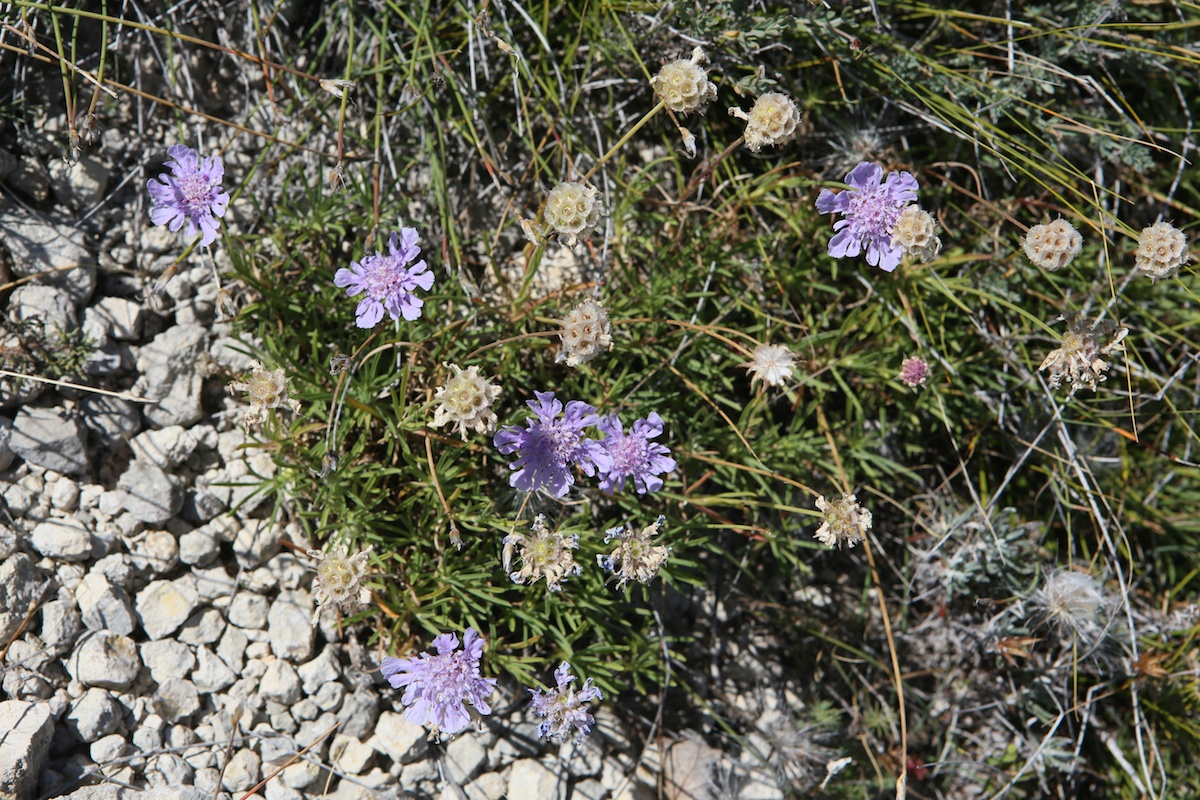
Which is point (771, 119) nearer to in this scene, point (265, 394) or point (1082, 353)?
point (1082, 353)

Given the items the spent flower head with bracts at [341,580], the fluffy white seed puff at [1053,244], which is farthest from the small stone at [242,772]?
the fluffy white seed puff at [1053,244]

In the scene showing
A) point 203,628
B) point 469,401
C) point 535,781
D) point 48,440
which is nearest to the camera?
point 469,401

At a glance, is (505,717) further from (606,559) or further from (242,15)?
(242,15)

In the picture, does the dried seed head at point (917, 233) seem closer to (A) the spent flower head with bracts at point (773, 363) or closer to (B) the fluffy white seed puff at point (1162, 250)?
(A) the spent flower head with bracts at point (773, 363)

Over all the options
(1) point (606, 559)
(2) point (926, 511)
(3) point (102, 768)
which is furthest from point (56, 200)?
(2) point (926, 511)

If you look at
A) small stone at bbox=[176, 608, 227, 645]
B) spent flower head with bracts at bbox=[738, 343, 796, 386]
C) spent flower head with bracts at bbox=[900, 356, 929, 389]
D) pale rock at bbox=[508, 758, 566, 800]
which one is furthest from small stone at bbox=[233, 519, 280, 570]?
spent flower head with bracts at bbox=[900, 356, 929, 389]

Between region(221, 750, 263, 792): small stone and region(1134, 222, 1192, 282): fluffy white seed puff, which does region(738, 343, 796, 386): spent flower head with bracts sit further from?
region(221, 750, 263, 792): small stone

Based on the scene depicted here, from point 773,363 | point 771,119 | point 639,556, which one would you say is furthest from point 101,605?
point 771,119
